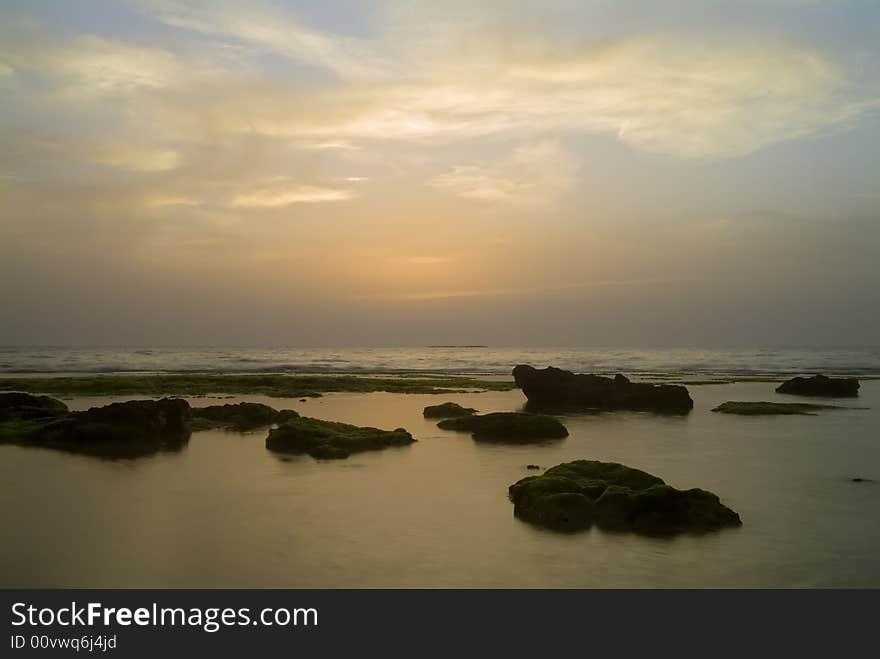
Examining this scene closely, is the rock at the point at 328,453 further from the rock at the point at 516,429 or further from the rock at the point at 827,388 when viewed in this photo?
the rock at the point at 827,388

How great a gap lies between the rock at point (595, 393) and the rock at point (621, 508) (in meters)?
22.5

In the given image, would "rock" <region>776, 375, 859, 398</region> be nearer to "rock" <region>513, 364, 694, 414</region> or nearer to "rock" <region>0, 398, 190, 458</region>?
"rock" <region>513, 364, 694, 414</region>

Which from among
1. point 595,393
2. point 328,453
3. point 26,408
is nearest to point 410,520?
point 328,453

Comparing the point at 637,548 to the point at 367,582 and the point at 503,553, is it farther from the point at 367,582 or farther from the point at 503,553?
the point at 367,582

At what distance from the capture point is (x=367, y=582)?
9648 millimetres

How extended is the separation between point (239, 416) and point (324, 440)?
8.12 meters

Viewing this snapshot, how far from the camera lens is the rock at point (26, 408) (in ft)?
86.5

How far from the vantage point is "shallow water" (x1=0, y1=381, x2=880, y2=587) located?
9.97 metres

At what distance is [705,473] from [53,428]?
1959 cm

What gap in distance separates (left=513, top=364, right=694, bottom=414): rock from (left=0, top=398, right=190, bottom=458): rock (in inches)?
780

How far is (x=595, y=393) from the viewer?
38688mm

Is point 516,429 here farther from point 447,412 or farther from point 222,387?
point 222,387
